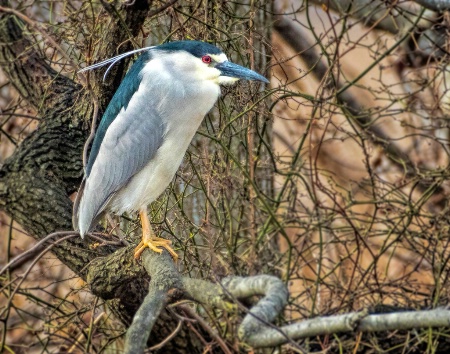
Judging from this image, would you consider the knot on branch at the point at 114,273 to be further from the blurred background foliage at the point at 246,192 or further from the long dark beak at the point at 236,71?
the long dark beak at the point at 236,71

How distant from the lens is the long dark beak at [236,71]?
2.91 meters

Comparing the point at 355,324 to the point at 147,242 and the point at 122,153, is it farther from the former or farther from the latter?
the point at 122,153

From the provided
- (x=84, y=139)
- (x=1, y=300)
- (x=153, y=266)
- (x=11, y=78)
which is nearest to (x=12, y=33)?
(x=11, y=78)

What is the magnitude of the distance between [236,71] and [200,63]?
156 millimetres

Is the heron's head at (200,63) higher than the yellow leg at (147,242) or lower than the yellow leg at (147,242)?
higher

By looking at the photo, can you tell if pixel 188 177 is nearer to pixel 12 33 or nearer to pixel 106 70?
pixel 106 70

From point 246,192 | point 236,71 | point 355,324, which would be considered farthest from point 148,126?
point 355,324

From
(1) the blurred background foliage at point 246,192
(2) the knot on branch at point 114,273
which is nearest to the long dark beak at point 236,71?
(1) the blurred background foliage at point 246,192

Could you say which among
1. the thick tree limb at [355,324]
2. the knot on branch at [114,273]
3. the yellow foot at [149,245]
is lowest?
the thick tree limb at [355,324]

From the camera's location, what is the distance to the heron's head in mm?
2957

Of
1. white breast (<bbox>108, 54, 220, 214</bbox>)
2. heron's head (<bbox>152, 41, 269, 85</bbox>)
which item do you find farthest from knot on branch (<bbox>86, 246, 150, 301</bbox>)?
heron's head (<bbox>152, 41, 269, 85</bbox>)

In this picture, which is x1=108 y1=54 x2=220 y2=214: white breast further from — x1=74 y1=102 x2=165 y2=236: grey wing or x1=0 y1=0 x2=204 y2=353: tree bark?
x1=0 y1=0 x2=204 y2=353: tree bark

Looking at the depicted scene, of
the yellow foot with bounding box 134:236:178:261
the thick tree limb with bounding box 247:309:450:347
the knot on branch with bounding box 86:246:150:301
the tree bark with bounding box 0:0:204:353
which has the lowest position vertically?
the thick tree limb with bounding box 247:309:450:347

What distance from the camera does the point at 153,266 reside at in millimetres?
2480
